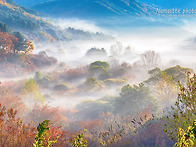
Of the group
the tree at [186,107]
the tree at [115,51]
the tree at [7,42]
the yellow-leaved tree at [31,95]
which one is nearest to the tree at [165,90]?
the yellow-leaved tree at [31,95]

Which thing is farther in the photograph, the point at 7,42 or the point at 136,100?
the point at 7,42

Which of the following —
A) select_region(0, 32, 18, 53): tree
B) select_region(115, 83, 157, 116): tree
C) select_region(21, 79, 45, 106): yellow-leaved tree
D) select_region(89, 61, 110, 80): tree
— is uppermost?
select_region(0, 32, 18, 53): tree

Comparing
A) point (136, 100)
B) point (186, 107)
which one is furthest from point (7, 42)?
point (186, 107)

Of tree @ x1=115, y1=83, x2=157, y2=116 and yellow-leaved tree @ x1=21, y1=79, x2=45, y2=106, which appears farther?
yellow-leaved tree @ x1=21, y1=79, x2=45, y2=106

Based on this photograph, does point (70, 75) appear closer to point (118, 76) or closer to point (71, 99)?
point (118, 76)

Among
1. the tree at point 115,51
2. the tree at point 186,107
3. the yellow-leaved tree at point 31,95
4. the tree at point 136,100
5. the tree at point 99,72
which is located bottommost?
the tree at point 186,107

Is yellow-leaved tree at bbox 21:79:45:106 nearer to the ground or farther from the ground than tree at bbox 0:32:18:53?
nearer to the ground

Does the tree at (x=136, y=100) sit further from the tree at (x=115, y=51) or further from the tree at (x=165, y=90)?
the tree at (x=115, y=51)

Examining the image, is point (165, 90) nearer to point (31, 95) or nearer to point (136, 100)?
point (136, 100)

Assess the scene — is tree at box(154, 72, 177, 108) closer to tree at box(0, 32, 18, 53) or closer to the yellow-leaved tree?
the yellow-leaved tree

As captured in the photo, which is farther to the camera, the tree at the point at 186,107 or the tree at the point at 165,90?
the tree at the point at 165,90

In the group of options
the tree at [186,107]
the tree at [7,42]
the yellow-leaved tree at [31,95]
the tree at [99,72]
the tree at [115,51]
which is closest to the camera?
the tree at [186,107]

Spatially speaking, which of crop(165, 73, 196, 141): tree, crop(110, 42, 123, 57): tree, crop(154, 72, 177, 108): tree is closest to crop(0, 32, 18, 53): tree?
crop(154, 72, 177, 108): tree

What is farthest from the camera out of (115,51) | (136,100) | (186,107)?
(115,51)
